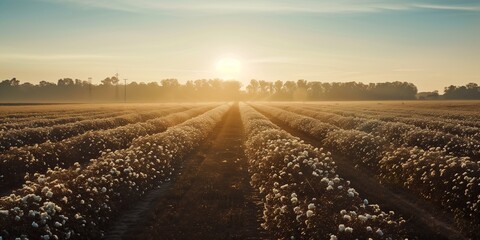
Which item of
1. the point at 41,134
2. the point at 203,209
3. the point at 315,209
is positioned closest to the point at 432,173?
the point at 315,209

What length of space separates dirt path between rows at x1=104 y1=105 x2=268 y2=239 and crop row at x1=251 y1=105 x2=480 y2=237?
21.2 ft

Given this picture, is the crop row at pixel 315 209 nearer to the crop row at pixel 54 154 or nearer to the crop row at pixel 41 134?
the crop row at pixel 54 154

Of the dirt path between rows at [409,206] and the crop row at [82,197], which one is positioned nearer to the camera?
the crop row at [82,197]

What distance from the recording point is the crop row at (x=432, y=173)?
44.3 feet

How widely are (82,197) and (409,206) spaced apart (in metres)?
11.0

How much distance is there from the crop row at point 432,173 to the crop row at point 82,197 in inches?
416

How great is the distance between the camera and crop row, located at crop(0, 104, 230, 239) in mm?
9852

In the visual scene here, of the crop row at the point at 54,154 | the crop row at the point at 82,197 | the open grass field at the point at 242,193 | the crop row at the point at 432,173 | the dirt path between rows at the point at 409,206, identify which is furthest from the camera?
the crop row at the point at 54,154

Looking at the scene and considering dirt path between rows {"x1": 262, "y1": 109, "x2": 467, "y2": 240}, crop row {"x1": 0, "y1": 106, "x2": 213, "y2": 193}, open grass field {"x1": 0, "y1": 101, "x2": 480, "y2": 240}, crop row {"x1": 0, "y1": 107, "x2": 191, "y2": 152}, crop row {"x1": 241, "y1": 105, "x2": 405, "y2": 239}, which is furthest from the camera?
crop row {"x1": 0, "y1": 107, "x2": 191, "y2": 152}

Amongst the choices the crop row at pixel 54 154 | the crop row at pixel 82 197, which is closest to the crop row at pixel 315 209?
the crop row at pixel 82 197

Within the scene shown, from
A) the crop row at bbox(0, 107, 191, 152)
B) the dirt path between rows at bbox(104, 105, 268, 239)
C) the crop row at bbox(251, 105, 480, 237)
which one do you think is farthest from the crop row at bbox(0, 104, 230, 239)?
the crop row at bbox(0, 107, 191, 152)

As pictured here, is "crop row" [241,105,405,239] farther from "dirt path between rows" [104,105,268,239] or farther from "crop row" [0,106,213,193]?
"crop row" [0,106,213,193]

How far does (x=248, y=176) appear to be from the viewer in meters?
19.9

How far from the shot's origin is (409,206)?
582 inches
